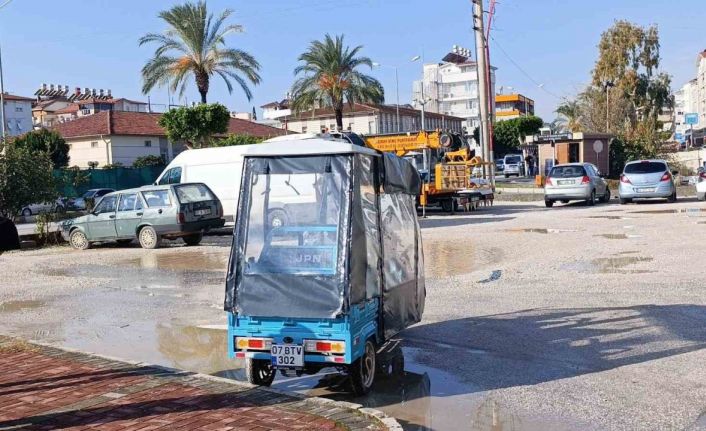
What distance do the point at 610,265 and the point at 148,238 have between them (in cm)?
1181

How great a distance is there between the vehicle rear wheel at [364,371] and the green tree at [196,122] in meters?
40.1

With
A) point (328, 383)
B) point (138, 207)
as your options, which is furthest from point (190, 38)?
point (328, 383)

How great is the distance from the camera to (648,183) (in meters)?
27.3

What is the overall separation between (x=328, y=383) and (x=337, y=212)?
1.78 m

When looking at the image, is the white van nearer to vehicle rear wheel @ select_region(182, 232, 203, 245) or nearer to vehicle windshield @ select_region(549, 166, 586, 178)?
vehicle rear wheel @ select_region(182, 232, 203, 245)

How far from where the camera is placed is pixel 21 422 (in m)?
5.95

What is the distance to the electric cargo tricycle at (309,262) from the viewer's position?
6438 mm

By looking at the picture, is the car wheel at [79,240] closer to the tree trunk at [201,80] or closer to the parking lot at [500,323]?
the parking lot at [500,323]

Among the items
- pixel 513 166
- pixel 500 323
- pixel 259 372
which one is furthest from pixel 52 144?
pixel 259 372

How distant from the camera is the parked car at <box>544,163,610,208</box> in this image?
28.0 metres

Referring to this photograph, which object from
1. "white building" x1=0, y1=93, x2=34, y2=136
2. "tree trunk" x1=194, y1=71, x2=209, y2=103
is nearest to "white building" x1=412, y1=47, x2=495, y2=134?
"white building" x1=0, y1=93, x2=34, y2=136

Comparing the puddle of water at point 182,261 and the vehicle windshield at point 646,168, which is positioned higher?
the vehicle windshield at point 646,168

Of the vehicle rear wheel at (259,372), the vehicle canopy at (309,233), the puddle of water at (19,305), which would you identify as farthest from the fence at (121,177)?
the vehicle canopy at (309,233)

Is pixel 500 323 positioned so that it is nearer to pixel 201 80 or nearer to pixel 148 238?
pixel 148 238
